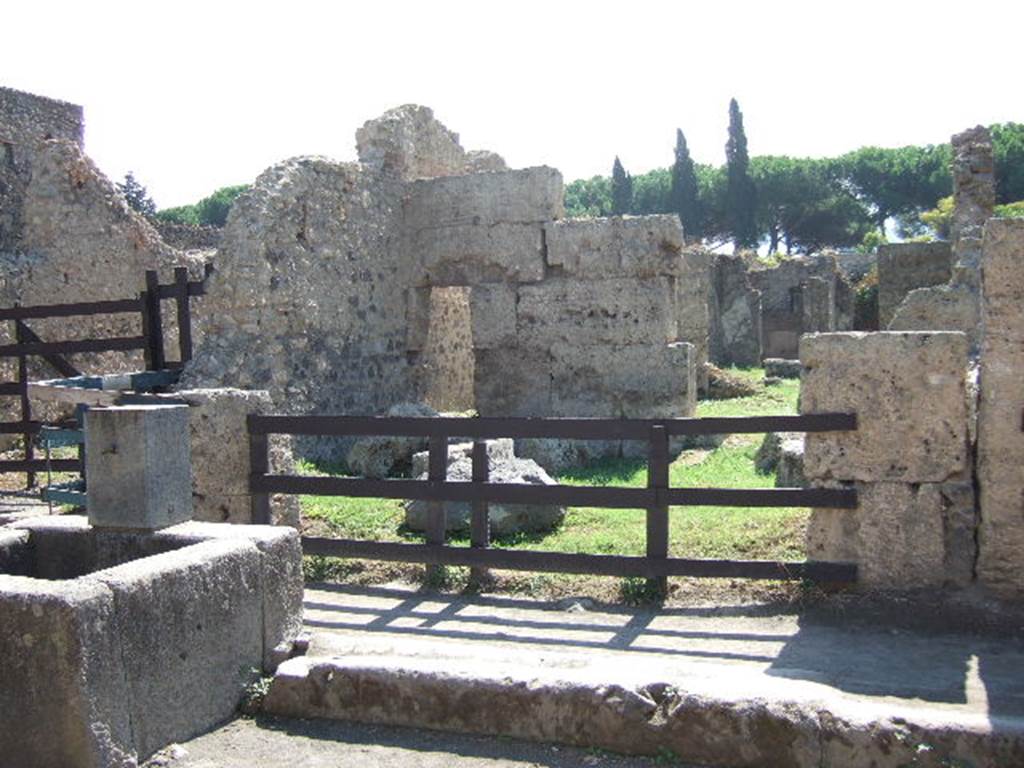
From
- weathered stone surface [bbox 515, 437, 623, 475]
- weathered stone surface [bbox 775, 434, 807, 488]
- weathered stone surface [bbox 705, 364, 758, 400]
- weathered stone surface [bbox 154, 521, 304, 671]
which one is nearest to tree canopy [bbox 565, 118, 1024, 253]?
Answer: weathered stone surface [bbox 705, 364, 758, 400]

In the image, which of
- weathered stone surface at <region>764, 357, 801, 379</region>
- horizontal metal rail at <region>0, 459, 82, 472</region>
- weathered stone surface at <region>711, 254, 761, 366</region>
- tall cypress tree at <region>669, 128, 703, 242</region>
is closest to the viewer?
horizontal metal rail at <region>0, 459, 82, 472</region>

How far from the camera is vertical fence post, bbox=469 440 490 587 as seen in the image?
6582 millimetres

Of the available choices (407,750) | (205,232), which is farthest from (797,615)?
(205,232)

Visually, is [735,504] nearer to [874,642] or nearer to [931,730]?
[874,642]

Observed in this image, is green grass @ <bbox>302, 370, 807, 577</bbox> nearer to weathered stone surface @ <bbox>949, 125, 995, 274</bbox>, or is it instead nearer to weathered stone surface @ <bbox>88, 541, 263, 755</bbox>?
weathered stone surface @ <bbox>88, 541, 263, 755</bbox>

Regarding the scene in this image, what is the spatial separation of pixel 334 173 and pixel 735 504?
760cm

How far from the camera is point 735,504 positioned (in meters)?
5.98

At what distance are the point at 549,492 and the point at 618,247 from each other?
256 inches

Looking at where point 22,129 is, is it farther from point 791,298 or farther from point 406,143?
point 791,298

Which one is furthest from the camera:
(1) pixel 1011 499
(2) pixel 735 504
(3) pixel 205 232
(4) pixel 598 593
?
(3) pixel 205 232

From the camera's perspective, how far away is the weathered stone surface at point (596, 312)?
12219 millimetres

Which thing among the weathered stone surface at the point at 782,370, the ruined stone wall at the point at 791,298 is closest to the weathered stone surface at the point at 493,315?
the weathered stone surface at the point at 782,370

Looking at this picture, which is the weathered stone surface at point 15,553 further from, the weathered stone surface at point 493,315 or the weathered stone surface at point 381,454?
the weathered stone surface at point 493,315

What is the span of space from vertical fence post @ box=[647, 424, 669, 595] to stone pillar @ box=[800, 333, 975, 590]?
92 cm
